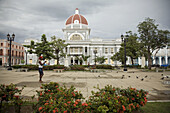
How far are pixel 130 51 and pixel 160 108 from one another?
30246mm

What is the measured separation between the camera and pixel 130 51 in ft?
105

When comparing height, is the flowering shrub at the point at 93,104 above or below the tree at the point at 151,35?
below

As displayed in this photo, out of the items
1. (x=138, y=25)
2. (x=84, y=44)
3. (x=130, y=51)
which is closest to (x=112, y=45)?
(x=84, y=44)

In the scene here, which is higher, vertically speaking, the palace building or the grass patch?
the palace building

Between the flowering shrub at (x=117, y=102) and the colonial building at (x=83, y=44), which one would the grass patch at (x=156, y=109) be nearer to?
the flowering shrub at (x=117, y=102)

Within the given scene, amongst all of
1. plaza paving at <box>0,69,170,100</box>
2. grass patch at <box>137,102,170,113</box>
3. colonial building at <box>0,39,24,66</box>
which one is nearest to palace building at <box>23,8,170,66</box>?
colonial building at <box>0,39,24,66</box>

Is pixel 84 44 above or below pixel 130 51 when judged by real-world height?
above

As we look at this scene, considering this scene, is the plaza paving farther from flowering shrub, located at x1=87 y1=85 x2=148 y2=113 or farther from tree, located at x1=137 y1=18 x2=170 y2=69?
tree, located at x1=137 y1=18 x2=170 y2=69

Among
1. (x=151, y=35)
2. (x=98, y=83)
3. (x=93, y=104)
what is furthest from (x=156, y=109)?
(x=151, y=35)

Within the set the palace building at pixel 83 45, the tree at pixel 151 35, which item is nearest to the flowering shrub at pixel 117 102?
the tree at pixel 151 35

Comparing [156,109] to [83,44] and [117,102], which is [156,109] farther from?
[83,44]

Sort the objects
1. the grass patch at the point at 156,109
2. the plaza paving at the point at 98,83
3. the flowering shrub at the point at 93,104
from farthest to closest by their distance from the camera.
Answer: the plaza paving at the point at 98,83
the grass patch at the point at 156,109
the flowering shrub at the point at 93,104

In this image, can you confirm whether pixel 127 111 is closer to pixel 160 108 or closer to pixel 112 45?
pixel 160 108

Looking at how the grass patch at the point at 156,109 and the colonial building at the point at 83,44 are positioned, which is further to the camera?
the colonial building at the point at 83,44
